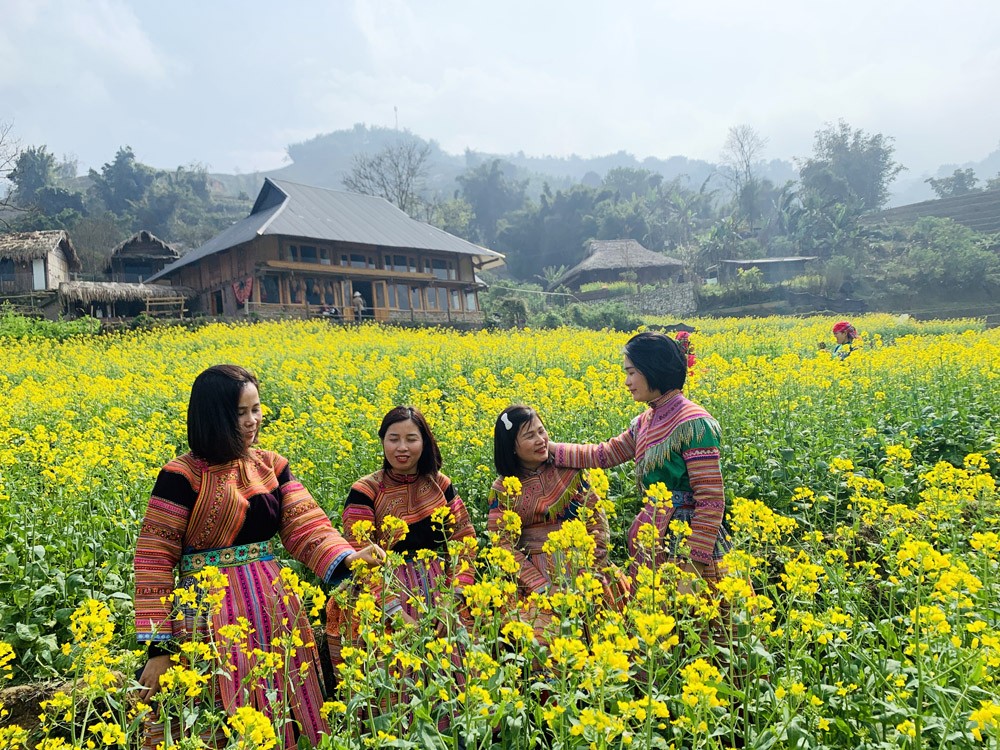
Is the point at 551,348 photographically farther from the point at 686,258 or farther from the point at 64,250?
the point at 686,258

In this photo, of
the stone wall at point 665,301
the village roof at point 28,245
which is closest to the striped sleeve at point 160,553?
the village roof at point 28,245

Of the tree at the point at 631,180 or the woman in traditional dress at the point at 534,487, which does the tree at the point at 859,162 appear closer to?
the tree at the point at 631,180

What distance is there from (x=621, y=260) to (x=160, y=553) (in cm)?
3655

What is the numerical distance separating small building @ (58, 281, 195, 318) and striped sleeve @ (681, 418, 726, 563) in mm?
20964

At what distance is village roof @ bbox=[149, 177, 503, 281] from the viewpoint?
22516 millimetres

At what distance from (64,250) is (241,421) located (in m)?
29.5

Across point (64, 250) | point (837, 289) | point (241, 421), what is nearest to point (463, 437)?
point (241, 421)

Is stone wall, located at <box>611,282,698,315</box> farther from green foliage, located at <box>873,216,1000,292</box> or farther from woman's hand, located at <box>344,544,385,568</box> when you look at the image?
woman's hand, located at <box>344,544,385,568</box>

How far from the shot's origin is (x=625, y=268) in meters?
36.5

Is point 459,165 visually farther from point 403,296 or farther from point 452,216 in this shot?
point 403,296

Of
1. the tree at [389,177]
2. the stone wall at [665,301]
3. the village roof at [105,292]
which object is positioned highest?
the tree at [389,177]

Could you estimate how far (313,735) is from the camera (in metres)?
2.07

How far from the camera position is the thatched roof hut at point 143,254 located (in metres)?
29.1

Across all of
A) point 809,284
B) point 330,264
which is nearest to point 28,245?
point 330,264
